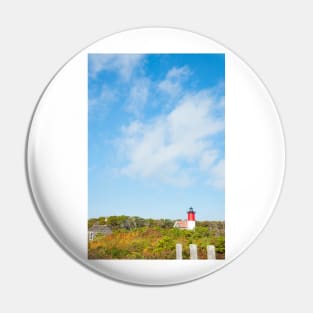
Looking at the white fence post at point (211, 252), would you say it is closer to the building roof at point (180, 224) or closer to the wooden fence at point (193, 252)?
the wooden fence at point (193, 252)

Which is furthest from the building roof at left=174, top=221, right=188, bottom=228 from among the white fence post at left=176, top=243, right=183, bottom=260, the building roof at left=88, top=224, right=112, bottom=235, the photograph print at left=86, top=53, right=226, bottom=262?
the building roof at left=88, top=224, right=112, bottom=235

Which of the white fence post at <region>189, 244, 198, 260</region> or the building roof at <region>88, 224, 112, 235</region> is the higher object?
the building roof at <region>88, 224, 112, 235</region>

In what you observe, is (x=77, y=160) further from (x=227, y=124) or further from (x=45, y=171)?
(x=227, y=124)

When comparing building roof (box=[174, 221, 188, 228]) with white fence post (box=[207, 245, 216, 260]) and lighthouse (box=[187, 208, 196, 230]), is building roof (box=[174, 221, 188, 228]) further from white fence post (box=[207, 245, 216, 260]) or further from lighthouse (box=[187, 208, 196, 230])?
white fence post (box=[207, 245, 216, 260])

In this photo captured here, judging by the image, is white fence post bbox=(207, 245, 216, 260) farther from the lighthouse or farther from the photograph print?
the lighthouse

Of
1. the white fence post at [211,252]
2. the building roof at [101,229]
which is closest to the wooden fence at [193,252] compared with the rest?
the white fence post at [211,252]

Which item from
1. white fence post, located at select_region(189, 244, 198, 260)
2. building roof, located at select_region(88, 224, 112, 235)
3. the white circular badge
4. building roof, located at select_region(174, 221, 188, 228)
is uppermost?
the white circular badge
